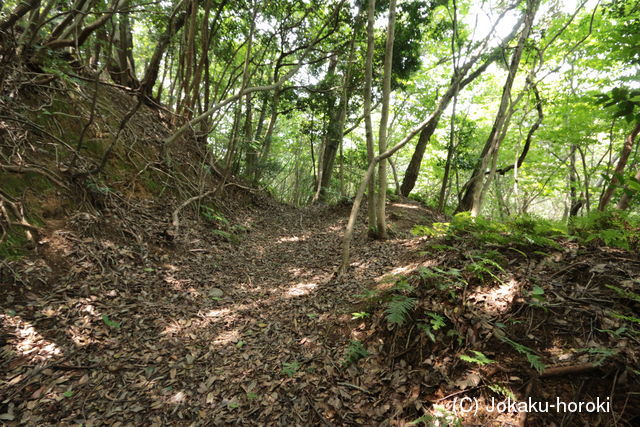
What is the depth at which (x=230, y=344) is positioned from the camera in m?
3.86

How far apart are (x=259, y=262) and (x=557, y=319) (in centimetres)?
558

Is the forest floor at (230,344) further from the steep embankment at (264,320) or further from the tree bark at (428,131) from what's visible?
the tree bark at (428,131)

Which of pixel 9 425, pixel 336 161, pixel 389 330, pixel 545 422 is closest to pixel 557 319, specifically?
pixel 545 422

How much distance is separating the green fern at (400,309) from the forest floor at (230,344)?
231 mm

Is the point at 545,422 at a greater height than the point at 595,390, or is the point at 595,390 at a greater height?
the point at 595,390

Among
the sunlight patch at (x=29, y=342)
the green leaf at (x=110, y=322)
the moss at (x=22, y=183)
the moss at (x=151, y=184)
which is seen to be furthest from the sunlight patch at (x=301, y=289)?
the moss at (x=22, y=183)

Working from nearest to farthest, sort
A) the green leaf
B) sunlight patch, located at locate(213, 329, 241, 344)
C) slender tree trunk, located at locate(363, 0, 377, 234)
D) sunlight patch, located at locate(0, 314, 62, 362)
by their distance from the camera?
sunlight patch, located at locate(0, 314, 62, 362) → the green leaf → sunlight patch, located at locate(213, 329, 241, 344) → slender tree trunk, located at locate(363, 0, 377, 234)

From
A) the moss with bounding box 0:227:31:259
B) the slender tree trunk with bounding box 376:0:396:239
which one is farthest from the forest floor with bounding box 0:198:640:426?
the slender tree trunk with bounding box 376:0:396:239

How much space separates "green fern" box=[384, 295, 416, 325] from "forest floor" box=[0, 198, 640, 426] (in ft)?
0.76

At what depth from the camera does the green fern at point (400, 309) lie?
296 centimetres

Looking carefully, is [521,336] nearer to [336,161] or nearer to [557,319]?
[557,319]

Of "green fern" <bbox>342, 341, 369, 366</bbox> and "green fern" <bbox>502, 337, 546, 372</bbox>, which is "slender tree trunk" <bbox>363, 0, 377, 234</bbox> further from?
"green fern" <bbox>502, 337, 546, 372</bbox>

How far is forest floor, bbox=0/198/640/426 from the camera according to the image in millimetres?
2459

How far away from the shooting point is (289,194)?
89.6 ft
